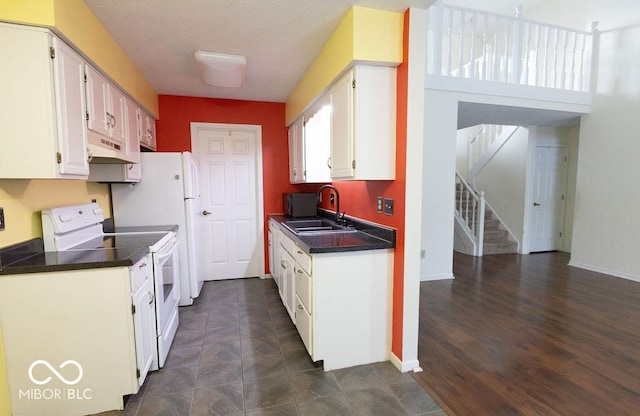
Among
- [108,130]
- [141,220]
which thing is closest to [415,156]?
[108,130]

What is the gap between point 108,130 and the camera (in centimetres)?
224

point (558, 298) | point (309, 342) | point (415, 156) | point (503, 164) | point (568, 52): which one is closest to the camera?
point (415, 156)

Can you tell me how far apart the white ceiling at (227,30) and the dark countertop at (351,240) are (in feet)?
4.90

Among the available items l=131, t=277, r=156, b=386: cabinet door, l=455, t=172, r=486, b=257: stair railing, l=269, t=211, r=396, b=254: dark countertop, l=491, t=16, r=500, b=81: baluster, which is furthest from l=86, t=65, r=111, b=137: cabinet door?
l=455, t=172, r=486, b=257: stair railing

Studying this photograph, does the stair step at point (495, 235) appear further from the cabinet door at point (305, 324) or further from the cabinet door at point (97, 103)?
the cabinet door at point (97, 103)

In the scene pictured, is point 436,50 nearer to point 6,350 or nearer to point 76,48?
point 76,48

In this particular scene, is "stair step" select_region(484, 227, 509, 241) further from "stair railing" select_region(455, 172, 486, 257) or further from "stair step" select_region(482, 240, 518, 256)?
"stair railing" select_region(455, 172, 486, 257)

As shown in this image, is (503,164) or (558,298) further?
(503,164)

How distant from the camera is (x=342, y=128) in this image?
2.23 metres

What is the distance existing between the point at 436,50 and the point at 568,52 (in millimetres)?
2519

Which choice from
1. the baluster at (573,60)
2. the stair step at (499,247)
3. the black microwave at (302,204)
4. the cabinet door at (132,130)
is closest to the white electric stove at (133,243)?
the cabinet door at (132,130)

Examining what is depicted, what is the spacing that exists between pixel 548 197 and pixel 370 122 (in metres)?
5.35

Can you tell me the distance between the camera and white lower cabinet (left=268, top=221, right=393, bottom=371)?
2078mm

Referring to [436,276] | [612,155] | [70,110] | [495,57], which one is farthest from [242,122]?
[612,155]
